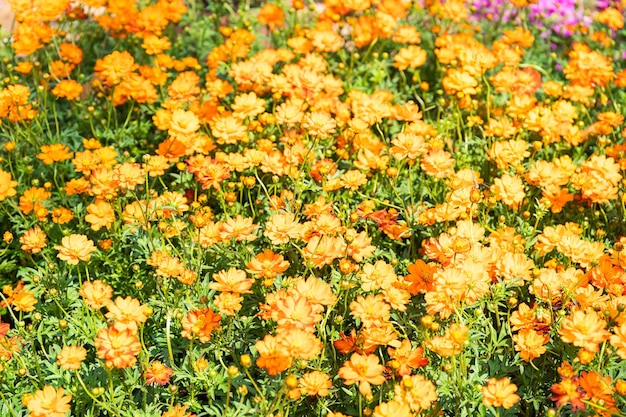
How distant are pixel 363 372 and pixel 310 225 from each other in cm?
71

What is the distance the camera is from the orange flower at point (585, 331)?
237cm

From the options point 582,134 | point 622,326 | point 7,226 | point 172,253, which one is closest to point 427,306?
point 622,326

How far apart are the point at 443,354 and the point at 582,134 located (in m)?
1.92

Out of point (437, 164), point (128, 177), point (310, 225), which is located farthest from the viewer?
point (437, 164)

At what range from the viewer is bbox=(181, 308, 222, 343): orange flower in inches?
99.3

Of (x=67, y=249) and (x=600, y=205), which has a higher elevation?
(x=67, y=249)

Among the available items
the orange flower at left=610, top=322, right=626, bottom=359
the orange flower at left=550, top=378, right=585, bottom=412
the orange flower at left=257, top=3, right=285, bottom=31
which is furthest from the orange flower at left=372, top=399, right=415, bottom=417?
the orange flower at left=257, top=3, right=285, bottom=31

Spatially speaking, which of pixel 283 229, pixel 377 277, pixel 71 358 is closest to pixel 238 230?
pixel 283 229

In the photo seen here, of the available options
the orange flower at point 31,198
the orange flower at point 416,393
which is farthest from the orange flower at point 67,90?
the orange flower at point 416,393

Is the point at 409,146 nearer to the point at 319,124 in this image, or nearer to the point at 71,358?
the point at 319,124

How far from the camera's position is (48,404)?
2.34 m

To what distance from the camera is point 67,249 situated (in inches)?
111

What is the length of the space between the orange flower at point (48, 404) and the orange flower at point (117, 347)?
0.57 ft

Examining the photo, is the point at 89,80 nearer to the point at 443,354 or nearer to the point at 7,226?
the point at 7,226
